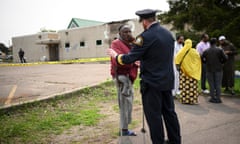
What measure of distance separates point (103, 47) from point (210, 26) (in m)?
19.1

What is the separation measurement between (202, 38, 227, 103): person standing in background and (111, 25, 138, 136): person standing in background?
3.35m

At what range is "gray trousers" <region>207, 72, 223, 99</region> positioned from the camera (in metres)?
6.39

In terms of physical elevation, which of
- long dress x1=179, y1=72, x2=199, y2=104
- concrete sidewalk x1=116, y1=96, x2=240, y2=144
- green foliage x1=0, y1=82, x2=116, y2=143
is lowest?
concrete sidewalk x1=116, y1=96, x2=240, y2=144

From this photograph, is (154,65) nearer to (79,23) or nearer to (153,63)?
(153,63)

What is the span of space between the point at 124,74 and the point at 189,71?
9.74 ft

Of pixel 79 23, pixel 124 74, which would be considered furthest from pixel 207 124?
pixel 79 23

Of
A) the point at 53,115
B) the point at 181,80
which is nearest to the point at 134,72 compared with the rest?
the point at 53,115

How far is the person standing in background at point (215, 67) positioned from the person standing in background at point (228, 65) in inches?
45.2

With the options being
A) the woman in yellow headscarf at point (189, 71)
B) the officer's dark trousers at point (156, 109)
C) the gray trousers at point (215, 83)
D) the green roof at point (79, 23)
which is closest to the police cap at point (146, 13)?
the officer's dark trousers at point (156, 109)

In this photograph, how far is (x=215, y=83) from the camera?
6.46 meters

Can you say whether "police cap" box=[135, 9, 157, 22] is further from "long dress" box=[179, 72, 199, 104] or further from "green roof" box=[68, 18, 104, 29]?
"green roof" box=[68, 18, 104, 29]

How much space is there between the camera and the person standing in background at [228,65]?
7381 mm

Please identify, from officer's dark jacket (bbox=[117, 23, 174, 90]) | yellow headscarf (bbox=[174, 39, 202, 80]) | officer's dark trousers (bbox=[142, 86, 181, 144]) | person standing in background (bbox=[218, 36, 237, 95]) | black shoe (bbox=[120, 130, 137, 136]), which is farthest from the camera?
person standing in background (bbox=[218, 36, 237, 95])

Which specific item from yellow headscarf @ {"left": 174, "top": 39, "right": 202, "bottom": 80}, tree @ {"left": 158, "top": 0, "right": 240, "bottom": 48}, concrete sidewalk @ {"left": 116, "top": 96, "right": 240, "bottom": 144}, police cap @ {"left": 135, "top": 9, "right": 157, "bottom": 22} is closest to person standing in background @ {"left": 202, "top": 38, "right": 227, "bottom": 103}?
concrete sidewalk @ {"left": 116, "top": 96, "right": 240, "bottom": 144}
